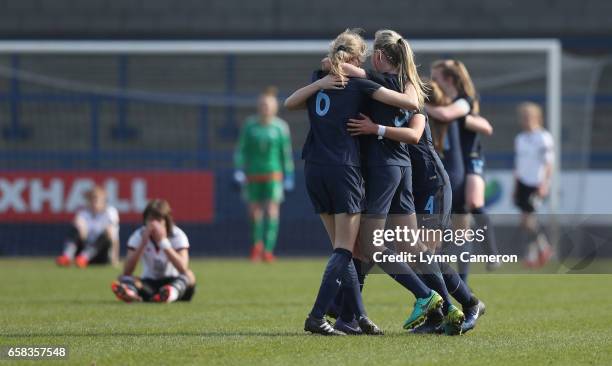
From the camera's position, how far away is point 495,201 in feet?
61.0

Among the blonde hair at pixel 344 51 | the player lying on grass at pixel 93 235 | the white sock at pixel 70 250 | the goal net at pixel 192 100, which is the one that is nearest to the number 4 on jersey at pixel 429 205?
the blonde hair at pixel 344 51

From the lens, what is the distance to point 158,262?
11.1 meters

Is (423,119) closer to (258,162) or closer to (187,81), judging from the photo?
(258,162)

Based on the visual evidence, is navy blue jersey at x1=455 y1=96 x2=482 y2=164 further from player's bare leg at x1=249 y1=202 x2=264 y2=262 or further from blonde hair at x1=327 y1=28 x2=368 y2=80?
player's bare leg at x1=249 y1=202 x2=264 y2=262

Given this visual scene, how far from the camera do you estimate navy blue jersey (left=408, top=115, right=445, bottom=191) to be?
8.11m

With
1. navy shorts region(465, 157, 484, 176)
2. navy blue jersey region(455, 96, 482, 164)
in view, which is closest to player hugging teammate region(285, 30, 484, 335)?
navy blue jersey region(455, 96, 482, 164)

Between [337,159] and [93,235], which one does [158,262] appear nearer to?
[337,159]

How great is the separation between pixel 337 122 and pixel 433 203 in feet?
3.12

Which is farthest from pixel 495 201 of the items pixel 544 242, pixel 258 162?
pixel 258 162

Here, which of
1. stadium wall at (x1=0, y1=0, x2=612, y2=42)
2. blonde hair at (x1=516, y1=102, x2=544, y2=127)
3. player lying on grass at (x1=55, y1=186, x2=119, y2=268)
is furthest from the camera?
stadium wall at (x1=0, y1=0, x2=612, y2=42)

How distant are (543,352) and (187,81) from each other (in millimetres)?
13293

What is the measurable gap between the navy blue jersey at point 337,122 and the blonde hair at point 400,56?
0.27 m

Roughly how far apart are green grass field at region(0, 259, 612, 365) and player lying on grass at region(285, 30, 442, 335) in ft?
1.20

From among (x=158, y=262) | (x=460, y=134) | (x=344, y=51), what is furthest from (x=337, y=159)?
(x=158, y=262)
